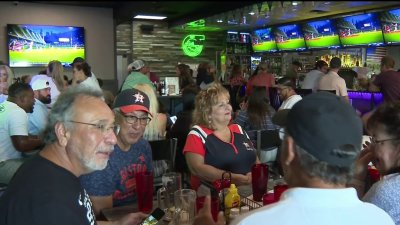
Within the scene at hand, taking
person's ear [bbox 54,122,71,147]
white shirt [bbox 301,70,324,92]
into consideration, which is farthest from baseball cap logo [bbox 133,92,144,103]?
white shirt [bbox 301,70,324,92]

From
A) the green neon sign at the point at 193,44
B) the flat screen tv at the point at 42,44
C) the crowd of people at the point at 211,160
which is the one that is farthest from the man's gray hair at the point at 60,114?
the green neon sign at the point at 193,44

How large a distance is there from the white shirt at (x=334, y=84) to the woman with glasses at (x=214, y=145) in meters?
3.70

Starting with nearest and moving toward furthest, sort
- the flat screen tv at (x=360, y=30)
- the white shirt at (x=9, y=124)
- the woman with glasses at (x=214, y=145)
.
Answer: the woman with glasses at (x=214, y=145)
the white shirt at (x=9, y=124)
the flat screen tv at (x=360, y=30)

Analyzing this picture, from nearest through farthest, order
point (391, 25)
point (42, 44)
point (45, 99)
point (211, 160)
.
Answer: point (211, 160)
point (45, 99)
point (391, 25)
point (42, 44)

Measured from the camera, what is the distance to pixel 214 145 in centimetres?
280

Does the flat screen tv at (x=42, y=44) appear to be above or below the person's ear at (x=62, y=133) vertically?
above

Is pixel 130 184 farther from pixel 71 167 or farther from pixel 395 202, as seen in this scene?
pixel 395 202

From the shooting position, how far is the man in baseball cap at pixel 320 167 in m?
1.05

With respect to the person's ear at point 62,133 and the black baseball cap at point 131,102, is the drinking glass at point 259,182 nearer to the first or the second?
the black baseball cap at point 131,102

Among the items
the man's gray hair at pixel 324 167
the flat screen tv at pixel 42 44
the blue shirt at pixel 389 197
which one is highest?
the flat screen tv at pixel 42 44

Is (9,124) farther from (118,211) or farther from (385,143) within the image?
(385,143)

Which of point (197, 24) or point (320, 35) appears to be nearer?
point (320, 35)

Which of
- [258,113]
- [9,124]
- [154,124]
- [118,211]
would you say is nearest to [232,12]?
[258,113]

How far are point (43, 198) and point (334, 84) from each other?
18.2ft
